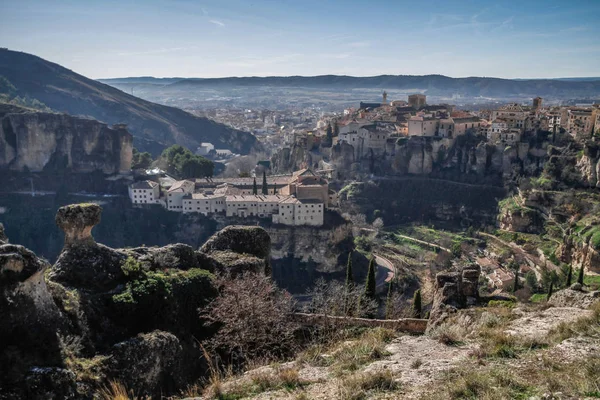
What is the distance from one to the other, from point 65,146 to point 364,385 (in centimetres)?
5933

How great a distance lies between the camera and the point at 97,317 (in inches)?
424

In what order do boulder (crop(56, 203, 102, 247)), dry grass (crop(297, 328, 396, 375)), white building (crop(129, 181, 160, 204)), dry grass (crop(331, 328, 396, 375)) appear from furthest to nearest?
white building (crop(129, 181, 160, 204))
boulder (crop(56, 203, 102, 247))
dry grass (crop(297, 328, 396, 375))
dry grass (crop(331, 328, 396, 375))

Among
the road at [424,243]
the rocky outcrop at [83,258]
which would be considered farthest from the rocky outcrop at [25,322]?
the road at [424,243]

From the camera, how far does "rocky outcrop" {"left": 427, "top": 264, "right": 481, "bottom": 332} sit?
13.5 m

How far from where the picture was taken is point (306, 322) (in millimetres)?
13711

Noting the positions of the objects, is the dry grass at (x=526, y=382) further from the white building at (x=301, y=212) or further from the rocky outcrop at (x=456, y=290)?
the white building at (x=301, y=212)

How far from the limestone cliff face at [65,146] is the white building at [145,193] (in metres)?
8.86

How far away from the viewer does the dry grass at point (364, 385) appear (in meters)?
7.06

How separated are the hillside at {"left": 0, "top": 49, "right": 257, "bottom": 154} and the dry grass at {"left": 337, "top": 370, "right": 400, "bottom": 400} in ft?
318

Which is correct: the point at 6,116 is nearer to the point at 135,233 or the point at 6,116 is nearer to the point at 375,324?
the point at 135,233

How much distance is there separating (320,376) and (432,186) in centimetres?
5415

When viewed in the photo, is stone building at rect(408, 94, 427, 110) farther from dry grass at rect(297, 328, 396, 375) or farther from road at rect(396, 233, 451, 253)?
dry grass at rect(297, 328, 396, 375)

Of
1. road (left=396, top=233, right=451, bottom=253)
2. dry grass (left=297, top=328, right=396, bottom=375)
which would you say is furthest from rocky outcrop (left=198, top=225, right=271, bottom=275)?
road (left=396, top=233, right=451, bottom=253)

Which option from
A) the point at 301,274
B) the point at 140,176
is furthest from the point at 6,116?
the point at 301,274
